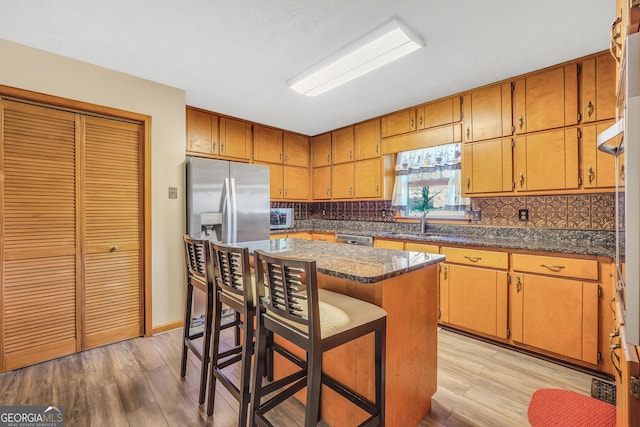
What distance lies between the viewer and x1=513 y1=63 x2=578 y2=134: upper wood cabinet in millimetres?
2431

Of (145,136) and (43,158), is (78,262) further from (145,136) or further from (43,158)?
(145,136)

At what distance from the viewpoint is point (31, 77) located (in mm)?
2188

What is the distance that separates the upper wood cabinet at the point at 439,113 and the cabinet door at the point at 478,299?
1.60 meters

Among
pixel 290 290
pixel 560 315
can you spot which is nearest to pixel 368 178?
pixel 560 315

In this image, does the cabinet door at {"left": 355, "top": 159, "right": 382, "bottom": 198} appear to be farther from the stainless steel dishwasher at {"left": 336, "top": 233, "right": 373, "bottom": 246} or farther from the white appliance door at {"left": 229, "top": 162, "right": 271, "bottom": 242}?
the white appliance door at {"left": 229, "top": 162, "right": 271, "bottom": 242}

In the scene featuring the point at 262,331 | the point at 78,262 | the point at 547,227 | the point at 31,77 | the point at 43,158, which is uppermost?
the point at 31,77

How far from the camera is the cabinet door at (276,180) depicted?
172 inches

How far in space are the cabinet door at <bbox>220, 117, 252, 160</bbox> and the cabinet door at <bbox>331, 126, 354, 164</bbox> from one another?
51.4 inches

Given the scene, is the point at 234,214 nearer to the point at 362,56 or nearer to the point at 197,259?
the point at 197,259

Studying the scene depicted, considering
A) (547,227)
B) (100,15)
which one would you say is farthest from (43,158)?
(547,227)

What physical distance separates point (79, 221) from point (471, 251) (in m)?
3.48

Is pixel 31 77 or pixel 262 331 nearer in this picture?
pixel 262 331

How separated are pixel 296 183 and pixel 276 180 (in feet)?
1.29

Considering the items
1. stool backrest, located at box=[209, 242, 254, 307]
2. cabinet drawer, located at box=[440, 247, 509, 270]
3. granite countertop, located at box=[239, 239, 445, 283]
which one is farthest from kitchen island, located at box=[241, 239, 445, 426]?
cabinet drawer, located at box=[440, 247, 509, 270]
